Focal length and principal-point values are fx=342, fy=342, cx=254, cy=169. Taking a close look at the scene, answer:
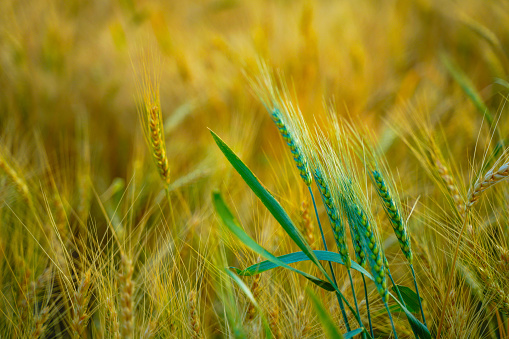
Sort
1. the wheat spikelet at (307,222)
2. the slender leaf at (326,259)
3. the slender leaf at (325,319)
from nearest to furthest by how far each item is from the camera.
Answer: the slender leaf at (325,319) → the slender leaf at (326,259) → the wheat spikelet at (307,222)

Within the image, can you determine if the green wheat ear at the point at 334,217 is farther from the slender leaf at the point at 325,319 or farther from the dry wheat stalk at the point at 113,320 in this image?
the dry wheat stalk at the point at 113,320

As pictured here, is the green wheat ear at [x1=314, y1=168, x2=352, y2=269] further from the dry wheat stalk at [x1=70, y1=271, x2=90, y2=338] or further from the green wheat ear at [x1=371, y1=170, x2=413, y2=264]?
the dry wheat stalk at [x1=70, y1=271, x2=90, y2=338]

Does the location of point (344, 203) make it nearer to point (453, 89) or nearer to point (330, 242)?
point (330, 242)

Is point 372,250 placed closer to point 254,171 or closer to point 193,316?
point 193,316

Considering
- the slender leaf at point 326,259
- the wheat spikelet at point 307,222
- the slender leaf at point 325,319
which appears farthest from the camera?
the wheat spikelet at point 307,222

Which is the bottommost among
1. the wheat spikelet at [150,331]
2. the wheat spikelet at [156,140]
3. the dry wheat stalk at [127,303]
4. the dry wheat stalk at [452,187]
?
the wheat spikelet at [150,331]

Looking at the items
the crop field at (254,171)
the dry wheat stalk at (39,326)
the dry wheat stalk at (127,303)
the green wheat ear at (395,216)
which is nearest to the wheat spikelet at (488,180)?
the crop field at (254,171)

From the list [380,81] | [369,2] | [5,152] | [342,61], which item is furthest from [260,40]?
[369,2]

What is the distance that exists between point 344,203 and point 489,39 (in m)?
1.14

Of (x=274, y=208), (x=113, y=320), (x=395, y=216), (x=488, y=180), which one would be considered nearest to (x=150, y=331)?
(x=113, y=320)

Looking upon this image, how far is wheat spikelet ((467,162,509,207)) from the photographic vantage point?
45 centimetres

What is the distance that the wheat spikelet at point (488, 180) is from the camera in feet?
1.49

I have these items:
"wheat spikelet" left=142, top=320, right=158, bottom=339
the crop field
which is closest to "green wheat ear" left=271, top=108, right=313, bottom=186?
the crop field

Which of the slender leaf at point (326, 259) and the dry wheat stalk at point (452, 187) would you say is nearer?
the slender leaf at point (326, 259)
